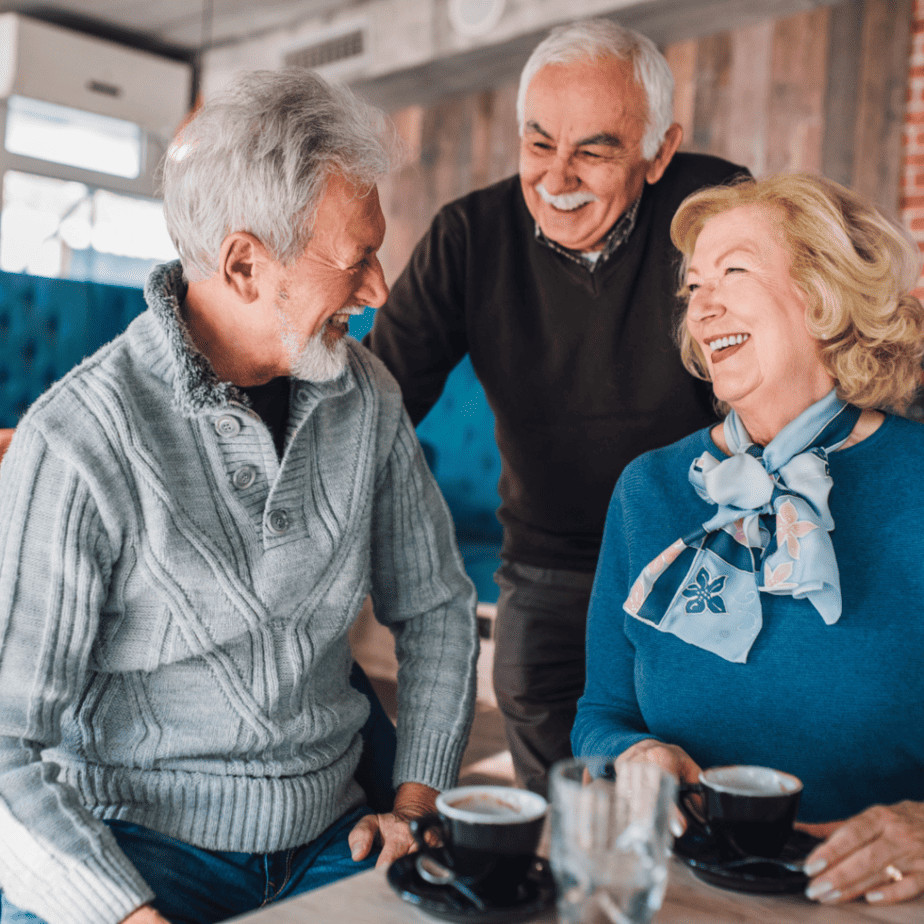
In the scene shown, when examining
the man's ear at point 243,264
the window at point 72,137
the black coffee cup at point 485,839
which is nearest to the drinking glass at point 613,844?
the black coffee cup at point 485,839

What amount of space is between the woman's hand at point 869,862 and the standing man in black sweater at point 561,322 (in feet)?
3.66

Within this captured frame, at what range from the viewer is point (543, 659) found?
7.02 ft

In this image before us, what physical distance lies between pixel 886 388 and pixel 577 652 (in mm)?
970

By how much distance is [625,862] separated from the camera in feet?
2.28

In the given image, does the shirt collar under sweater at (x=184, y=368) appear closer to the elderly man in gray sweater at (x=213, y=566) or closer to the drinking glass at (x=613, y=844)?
the elderly man in gray sweater at (x=213, y=566)

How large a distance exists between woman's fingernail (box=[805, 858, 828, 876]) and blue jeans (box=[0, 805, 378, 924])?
2.00 ft

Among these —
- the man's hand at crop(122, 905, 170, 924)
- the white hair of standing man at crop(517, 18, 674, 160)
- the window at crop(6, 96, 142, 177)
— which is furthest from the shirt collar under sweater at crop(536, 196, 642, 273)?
the window at crop(6, 96, 142, 177)

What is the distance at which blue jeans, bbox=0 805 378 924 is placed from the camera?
1.14m

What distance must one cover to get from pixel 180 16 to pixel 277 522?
569 cm

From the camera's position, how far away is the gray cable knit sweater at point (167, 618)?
1069mm

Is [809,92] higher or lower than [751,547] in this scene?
higher

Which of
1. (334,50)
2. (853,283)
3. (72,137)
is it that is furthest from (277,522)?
(72,137)

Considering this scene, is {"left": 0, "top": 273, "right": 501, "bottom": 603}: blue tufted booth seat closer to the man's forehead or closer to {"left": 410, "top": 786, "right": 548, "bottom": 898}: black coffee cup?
the man's forehead

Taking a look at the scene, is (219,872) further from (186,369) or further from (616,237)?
(616,237)
